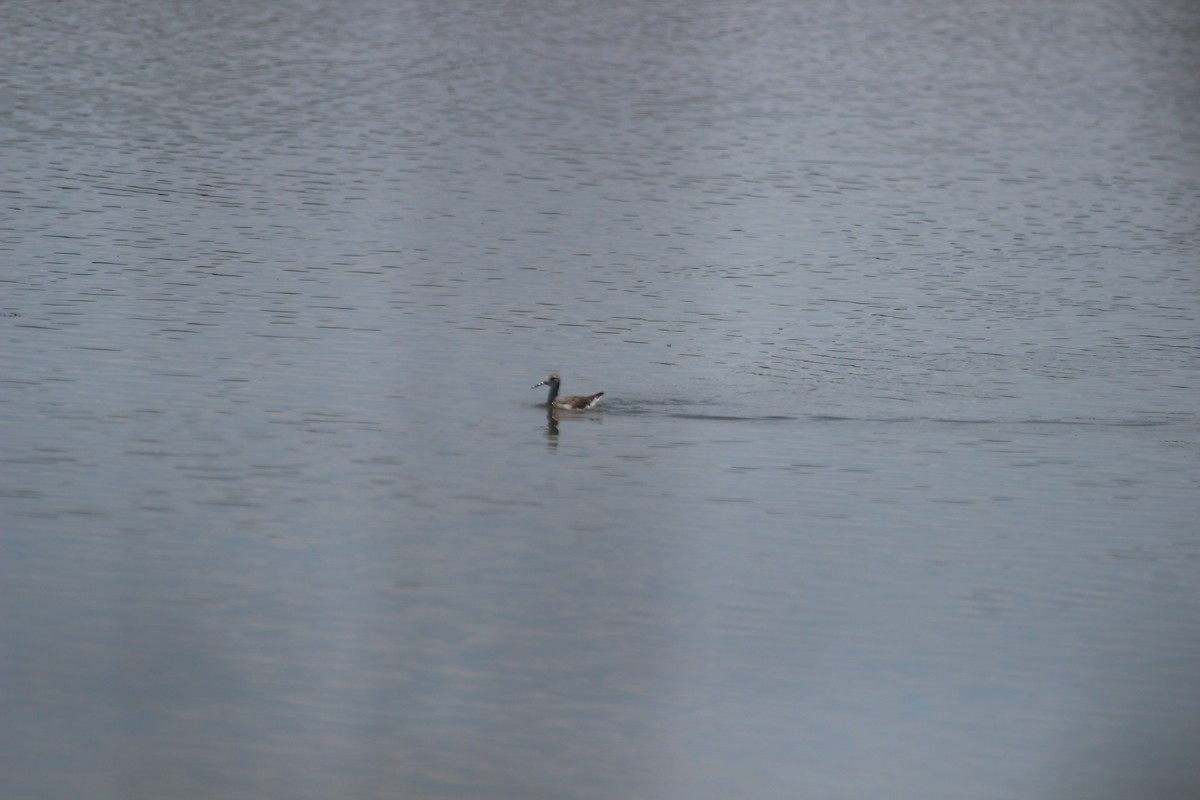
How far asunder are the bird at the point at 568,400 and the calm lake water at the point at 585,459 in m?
0.41

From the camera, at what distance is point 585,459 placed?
20.5 m

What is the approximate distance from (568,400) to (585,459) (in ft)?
4.62

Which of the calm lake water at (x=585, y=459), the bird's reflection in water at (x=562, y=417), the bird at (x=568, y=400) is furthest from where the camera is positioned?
the bird at (x=568, y=400)

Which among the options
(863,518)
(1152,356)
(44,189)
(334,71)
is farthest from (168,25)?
(863,518)

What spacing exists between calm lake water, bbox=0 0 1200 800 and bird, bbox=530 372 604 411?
0.41 m

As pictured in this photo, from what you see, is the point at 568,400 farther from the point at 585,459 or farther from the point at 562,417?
the point at 585,459

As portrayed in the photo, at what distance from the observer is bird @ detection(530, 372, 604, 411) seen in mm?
21719

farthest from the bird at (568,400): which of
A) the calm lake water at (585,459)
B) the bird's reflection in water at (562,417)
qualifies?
the calm lake water at (585,459)

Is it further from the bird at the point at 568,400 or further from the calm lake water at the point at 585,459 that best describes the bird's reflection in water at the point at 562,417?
the calm lake water at the point at 585,459

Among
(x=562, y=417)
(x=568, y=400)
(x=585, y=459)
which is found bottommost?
(x=585, y=459)

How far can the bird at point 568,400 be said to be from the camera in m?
21.7

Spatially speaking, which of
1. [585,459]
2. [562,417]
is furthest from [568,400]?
[585,459]

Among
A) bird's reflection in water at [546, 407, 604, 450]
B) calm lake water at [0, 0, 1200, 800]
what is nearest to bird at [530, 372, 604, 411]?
bird's reflection in water at [546, 407, 604, 450]

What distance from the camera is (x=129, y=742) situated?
1266 cm
